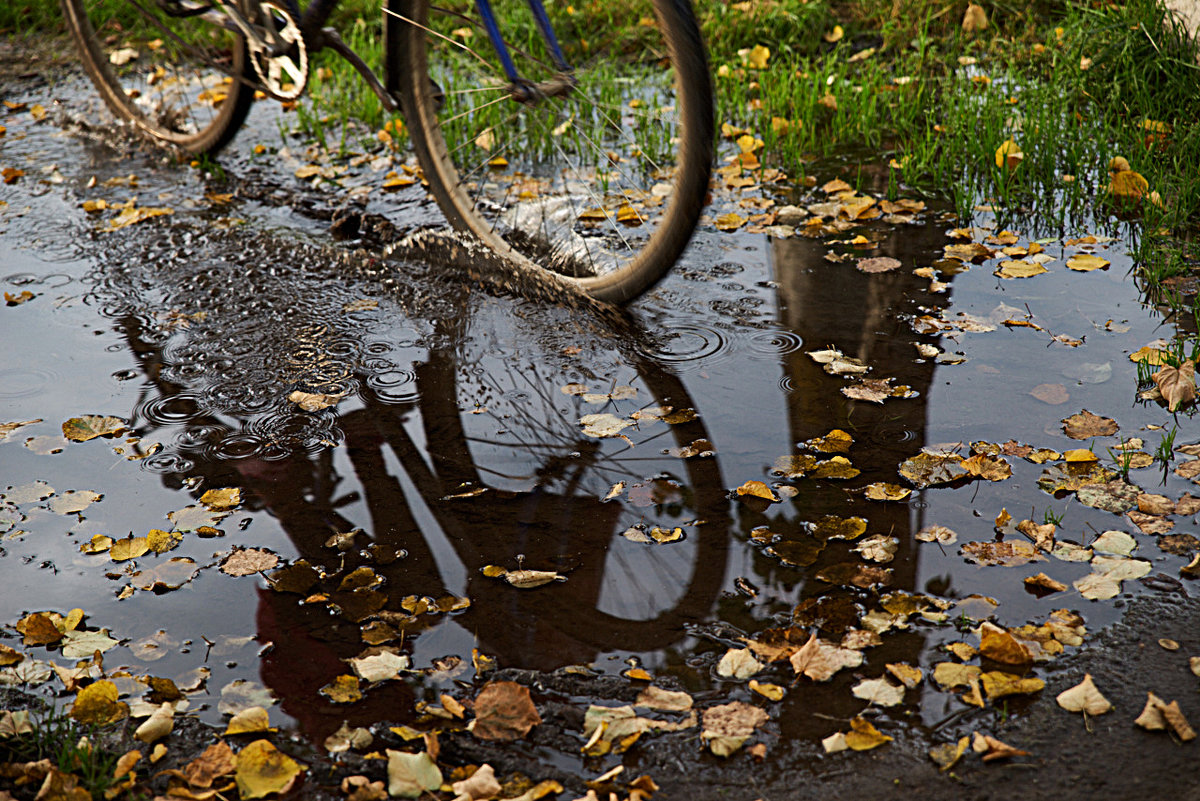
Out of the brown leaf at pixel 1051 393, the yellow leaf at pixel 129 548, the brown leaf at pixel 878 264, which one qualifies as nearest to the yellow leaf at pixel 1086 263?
the brown leaf at pixel 878 264

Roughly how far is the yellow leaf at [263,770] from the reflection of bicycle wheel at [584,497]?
578mm

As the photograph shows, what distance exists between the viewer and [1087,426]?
95.7 inches

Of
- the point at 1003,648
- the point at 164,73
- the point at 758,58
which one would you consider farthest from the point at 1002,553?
the point at 164,73

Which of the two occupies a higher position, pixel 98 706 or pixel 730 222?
pixel 730 222

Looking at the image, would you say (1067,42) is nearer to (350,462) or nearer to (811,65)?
(811,65)

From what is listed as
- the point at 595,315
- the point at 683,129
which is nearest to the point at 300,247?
the point at 595,315

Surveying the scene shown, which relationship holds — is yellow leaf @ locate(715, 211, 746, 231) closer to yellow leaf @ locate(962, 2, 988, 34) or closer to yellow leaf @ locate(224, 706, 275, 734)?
yellow leaf @ locate(962, 2, 988, 34)

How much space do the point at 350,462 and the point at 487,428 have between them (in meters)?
0.39

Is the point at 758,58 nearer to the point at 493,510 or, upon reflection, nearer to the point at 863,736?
the point at 493,510

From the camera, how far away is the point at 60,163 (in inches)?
186

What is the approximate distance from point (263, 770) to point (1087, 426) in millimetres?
2125

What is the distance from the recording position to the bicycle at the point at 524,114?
9.41ft

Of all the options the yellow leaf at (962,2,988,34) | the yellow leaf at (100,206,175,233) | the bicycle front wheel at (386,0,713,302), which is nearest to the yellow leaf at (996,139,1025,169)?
the bicycle front wheel at (386,0,713,302)

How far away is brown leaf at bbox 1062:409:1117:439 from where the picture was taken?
2.40 meters
